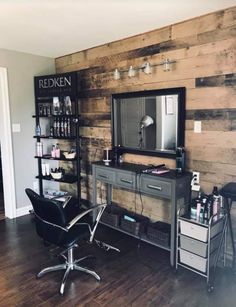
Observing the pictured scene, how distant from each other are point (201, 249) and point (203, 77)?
5.19 ft

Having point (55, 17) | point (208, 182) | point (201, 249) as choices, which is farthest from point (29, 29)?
point (201, 249)

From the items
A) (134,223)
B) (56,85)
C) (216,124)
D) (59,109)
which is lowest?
(134,223)

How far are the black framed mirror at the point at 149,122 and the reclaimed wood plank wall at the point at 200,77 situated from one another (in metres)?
0.08

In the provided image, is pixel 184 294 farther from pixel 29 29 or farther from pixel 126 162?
pixel 29 29

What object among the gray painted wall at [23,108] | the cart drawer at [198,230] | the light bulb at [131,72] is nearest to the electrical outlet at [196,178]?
the cart drawer at [198,230]

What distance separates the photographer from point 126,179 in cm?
284

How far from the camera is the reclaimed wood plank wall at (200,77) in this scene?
2363mm

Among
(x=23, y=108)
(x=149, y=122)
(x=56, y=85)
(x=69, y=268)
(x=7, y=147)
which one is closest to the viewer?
(x=69, y=268)

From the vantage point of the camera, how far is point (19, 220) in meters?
3.65

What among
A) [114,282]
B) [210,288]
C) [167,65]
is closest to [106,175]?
[114,282]

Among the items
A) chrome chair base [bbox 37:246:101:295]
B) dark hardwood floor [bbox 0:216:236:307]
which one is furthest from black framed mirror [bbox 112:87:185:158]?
chrome chair base [bbox 37:246:101:295]

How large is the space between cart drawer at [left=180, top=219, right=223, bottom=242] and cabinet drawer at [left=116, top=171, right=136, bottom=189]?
2.17 ft

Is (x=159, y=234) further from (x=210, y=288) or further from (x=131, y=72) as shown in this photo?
(x=131, y=72)

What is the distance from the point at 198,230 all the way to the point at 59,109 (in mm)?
2426
